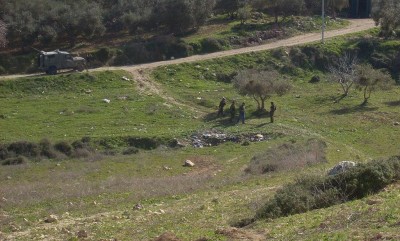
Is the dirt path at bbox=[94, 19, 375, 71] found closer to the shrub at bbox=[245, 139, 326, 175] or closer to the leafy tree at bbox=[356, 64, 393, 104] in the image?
the leafy tree at bbox=[356, 64, 393, 104]

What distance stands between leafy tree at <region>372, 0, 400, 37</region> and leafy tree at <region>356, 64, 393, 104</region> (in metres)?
15.8

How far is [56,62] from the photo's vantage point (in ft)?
177

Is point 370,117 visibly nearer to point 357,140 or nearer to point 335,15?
point 357,140

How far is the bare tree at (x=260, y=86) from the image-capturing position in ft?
149

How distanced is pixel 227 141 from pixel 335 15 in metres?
39.0

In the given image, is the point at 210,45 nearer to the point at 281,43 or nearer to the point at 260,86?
the point at 281,43

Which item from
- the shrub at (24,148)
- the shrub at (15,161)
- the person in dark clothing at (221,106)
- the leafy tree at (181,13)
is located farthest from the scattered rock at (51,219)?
the leafy tree at (181,13)

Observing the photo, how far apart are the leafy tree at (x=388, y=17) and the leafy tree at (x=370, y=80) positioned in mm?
15838

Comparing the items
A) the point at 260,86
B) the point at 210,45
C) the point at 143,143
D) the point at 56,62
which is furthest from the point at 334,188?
the point at 210,45

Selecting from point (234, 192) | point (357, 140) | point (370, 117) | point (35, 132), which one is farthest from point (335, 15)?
point (234, 192)

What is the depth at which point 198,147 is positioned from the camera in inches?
1547

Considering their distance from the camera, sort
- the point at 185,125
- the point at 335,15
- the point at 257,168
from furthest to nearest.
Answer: the point at 335,15, the point at 185,125, the point at 257,168

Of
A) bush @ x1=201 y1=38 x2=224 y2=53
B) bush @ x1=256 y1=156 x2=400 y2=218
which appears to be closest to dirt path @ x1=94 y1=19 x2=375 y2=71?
bush @ x1=201 y1=38 x2=224 y2=53

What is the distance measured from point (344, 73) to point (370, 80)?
4016 mm
